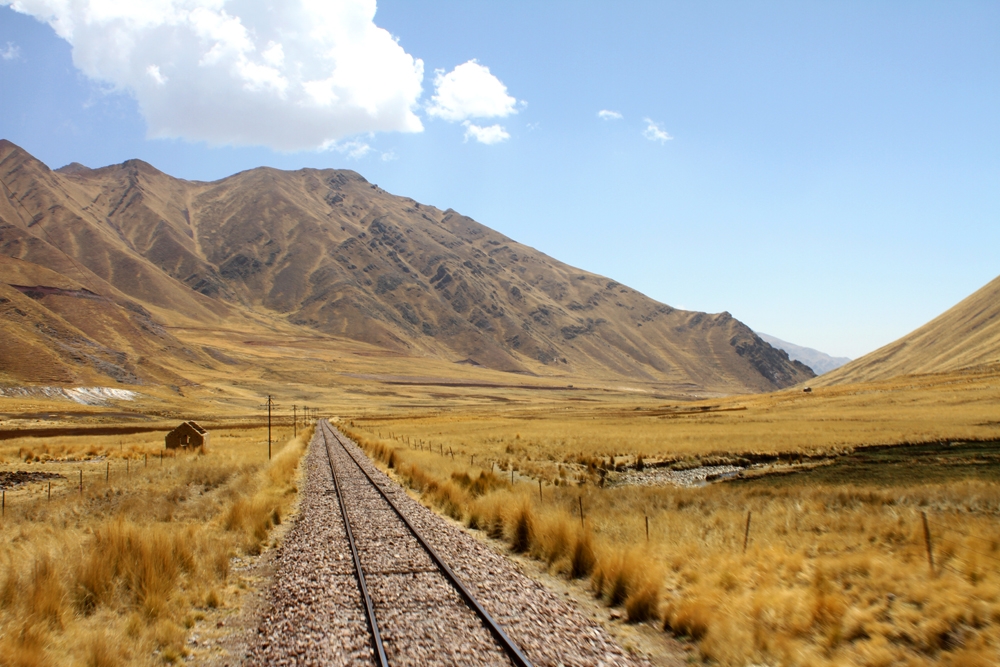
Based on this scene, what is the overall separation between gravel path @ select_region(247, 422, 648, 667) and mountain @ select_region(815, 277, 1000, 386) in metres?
112

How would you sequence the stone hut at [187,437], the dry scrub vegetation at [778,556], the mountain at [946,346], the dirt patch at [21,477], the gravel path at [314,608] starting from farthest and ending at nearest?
the mountain at [946,346] < the stone hut at [187,437] < the dirt patch at [21,477] < the gravel path at [314,608] < the dry scrub vegetation at [778,556]

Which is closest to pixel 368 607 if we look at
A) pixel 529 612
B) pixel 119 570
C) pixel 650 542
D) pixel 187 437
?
pixel 529 612

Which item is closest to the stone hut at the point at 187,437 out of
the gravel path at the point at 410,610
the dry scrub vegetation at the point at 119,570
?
the dry scrub vegetation at the point at 119,570

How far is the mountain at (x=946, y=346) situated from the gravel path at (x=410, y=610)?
11233cm

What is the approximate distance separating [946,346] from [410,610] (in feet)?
512

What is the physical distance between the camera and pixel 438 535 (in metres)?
13.5

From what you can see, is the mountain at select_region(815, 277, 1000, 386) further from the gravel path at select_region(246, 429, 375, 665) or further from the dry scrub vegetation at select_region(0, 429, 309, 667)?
the dry scrub vegetation at select_region(0, 429, 309, 667)

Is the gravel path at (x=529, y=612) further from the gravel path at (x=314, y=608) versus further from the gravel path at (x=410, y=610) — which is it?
the gravel path at (x=314, y=608)

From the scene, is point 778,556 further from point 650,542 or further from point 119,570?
point 119,570

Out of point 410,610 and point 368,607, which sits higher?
point 368,607

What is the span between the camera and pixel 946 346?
12862cm

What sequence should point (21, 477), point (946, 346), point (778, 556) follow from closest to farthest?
1. point (778, 556)
2. point (21, 477)
3. point (946, 346)

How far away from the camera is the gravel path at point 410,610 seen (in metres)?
7.15

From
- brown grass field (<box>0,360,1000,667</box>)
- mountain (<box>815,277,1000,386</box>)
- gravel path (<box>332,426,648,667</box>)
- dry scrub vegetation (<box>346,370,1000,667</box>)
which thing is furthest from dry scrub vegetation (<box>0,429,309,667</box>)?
mountain (<box>815,277,1000,386</box>)
